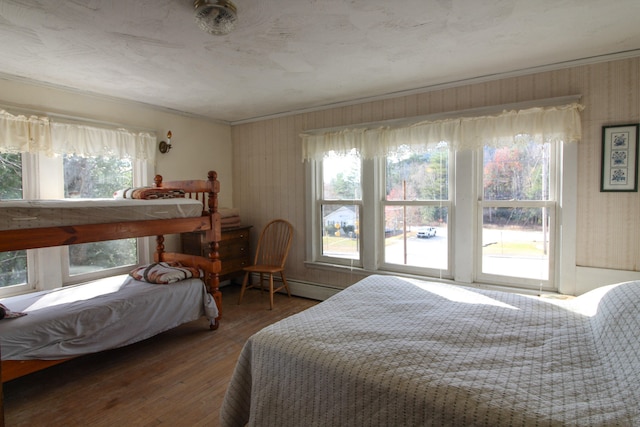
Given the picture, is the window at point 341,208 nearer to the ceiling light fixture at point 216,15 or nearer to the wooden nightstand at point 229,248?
the wooden nightstand at point 229,248

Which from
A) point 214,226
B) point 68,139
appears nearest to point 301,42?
point 214,226

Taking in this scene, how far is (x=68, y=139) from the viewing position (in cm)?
301

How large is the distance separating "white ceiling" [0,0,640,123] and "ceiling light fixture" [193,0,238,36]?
0.07 m

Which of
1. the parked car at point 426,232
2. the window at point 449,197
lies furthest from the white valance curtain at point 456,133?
the parked car at point 426,232

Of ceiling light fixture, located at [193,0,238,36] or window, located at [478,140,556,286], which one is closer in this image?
ceiling light fixture, located at [193,0,238,36]

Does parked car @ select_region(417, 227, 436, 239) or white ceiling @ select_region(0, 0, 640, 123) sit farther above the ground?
white ceiling @ select_region(0, 0, 640, 123)

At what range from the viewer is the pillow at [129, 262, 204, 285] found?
9.70 feet

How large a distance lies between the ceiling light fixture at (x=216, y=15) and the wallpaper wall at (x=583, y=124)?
2017mm

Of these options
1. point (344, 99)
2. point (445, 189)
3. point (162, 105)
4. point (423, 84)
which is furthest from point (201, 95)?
point (445, 189)

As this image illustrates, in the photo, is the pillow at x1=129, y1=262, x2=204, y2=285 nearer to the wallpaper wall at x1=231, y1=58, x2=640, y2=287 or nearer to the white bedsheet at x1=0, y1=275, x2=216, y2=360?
the white bedsheet at x1=0, y1=275, x2=216, y2=360

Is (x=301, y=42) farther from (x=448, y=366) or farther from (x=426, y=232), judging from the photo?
(x=426, y=232)

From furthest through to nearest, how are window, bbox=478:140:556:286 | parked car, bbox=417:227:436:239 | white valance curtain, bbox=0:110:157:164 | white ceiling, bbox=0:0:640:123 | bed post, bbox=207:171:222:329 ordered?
parked car, bbox=417:227:436:239 → bed post, bbox=207:171:222:329 → window, bbox=478:140:556:286 → white valance curtain, bbox=0:110:157:164 → white ceiling, bbox=0:0:640:123

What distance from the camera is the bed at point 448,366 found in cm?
102

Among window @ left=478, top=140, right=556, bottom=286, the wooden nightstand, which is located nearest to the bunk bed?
the wooden nightstand
